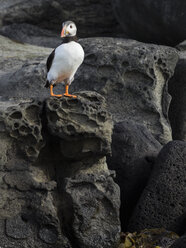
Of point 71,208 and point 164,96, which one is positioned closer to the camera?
point 71,208

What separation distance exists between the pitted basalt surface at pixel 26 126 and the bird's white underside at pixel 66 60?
691 millimetres

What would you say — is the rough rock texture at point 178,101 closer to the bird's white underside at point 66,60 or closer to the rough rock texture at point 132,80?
the rough rock texture at point 132,80

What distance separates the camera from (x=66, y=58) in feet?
19.8

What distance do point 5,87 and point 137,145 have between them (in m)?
2.66

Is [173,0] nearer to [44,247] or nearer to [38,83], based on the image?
[38,83]

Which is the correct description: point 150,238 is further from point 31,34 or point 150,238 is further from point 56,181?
point 31,34

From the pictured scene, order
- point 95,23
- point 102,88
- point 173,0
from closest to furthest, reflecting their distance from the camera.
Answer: point 102,88 → point 173,0 → point 95,23

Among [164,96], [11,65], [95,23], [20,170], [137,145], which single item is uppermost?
[95,23]

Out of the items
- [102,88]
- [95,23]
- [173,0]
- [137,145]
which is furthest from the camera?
[95,23]

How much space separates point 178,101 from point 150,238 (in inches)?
132

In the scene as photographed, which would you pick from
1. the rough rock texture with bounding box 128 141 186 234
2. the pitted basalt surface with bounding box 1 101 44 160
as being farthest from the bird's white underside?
the rough rock texture with bounding box 128 141 186 234

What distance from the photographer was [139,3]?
33.4 feet

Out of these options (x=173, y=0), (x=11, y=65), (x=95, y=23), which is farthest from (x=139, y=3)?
(x=95, y=23)

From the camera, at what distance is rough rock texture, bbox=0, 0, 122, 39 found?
1393 cm
